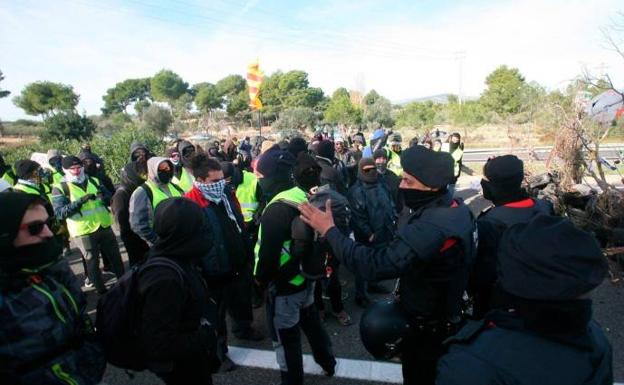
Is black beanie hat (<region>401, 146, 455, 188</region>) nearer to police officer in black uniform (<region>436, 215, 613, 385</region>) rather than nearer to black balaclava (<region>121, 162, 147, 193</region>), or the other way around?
police officer in black uniform (<region>436, 215, 613, 385</region>)

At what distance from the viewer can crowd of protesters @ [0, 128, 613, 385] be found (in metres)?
1.08

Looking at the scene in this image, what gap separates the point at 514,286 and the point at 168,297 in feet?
4.88

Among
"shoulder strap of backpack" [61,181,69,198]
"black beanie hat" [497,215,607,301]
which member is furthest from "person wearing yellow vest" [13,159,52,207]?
"black beanie hat" [497,215,607,301]

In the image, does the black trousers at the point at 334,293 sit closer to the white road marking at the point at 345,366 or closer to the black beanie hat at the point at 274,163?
the white road marking at the point at 345,366

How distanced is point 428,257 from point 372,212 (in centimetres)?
245

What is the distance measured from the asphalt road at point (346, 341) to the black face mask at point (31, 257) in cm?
203

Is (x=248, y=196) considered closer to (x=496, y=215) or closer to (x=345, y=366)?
(x=345, y=366)

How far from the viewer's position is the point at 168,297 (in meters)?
1.77

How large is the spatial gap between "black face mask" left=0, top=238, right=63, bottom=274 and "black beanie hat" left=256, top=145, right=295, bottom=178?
2.81 metres

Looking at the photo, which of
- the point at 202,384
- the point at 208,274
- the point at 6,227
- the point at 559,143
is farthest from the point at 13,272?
the point at 559,143

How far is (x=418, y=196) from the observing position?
2.08 metres

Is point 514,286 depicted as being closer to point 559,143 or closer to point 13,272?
point 13,272

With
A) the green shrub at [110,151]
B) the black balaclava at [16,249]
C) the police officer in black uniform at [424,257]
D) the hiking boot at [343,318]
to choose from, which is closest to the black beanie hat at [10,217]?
the black balaclava at [16,249]

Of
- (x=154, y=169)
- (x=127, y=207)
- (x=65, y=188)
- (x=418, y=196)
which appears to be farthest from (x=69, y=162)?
(x=418, y=196)
